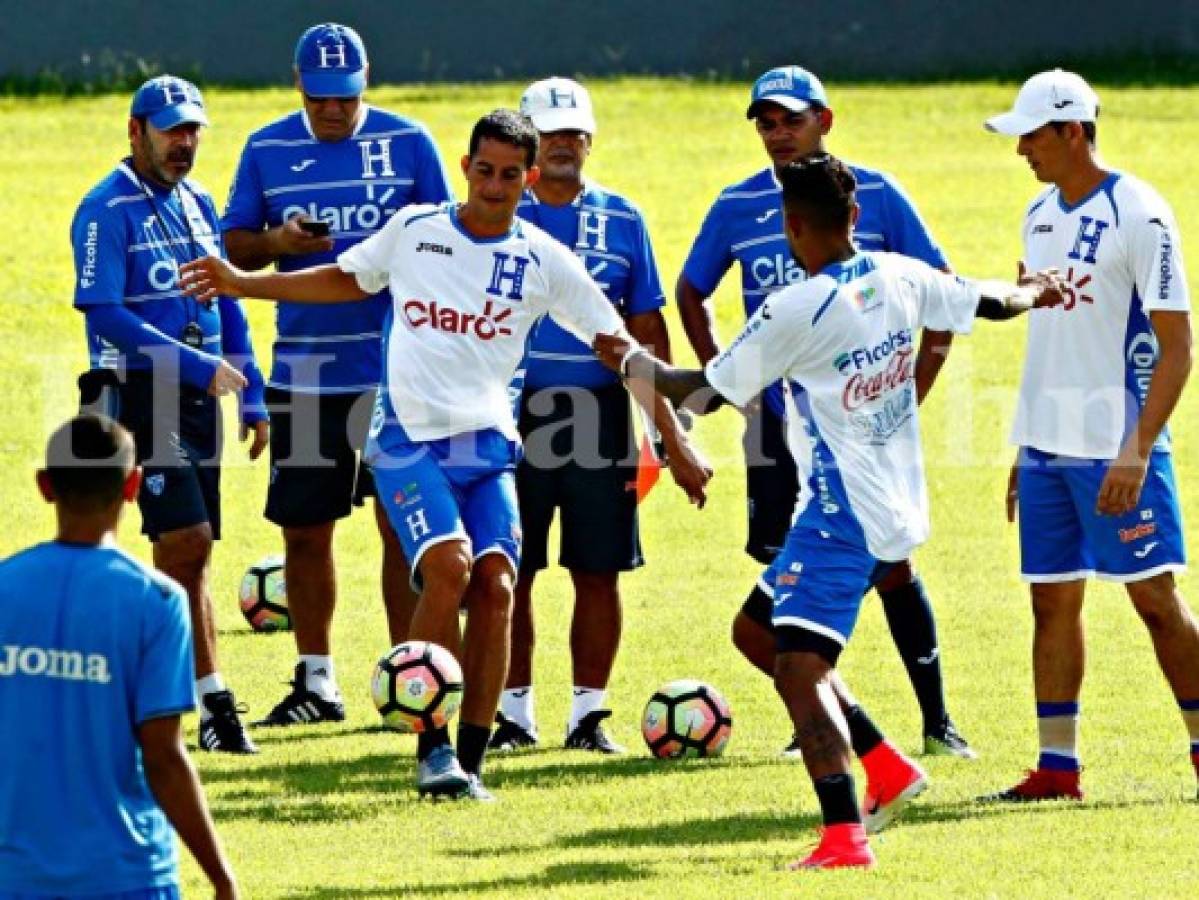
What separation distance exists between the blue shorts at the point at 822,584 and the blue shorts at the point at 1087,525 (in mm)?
1288

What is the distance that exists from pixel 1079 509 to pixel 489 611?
2232 mm

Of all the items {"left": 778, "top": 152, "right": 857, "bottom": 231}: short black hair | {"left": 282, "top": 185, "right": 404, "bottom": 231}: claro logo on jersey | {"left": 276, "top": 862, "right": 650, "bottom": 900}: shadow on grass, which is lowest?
{"left": 276, "top": 862, "right": 650, "bottom": 900}: shadow on grass

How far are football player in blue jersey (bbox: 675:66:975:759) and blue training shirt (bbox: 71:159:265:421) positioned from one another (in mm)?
2048

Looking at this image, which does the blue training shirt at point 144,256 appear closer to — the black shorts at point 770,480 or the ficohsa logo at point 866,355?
the black shorts at point 770,480

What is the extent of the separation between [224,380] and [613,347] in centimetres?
173

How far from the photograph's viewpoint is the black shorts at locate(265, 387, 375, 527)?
11594mm

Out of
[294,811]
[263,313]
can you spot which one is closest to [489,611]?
[294,811]

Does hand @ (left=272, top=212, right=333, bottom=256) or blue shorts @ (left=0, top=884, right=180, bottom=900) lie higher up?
hand @ (left=272, top=212, right=333, bottom=256)

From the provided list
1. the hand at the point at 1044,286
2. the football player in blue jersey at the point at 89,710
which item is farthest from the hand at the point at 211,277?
the football player in blue jersey at the point at 89,710

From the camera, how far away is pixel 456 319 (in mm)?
9922

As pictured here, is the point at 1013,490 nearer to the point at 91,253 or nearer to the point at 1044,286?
the point at 1044,286

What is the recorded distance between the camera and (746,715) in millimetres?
11758

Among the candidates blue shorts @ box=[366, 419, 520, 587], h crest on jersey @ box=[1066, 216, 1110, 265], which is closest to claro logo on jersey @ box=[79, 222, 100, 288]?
blue shorts @ box=[366, 419, 520, 587]

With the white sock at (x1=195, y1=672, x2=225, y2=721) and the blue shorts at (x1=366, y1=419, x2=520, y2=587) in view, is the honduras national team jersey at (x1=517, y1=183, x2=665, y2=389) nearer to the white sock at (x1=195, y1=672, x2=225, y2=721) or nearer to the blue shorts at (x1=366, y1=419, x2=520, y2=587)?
the blue shorts at (x1=366, y1=419, x2=520, y2=587)
